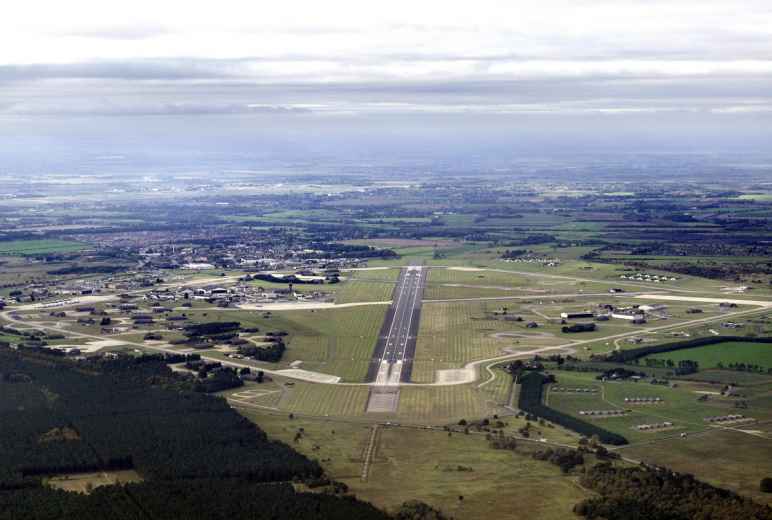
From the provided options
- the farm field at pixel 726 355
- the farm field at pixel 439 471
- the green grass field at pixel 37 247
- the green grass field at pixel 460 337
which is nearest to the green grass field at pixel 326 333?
the green grass field at pixel 460 337

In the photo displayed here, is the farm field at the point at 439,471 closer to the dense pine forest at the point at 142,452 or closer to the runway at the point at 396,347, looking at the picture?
the dense pine forest at the point at 142,452

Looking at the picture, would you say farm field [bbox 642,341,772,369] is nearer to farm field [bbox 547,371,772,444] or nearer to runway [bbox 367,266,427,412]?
farm field [bbox 547,371,772,444]

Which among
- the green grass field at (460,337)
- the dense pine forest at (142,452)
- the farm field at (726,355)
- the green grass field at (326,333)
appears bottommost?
the dense pine forest at (142,452)

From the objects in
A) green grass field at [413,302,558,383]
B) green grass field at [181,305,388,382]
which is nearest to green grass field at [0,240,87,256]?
green grass field at [181,305,388,382]

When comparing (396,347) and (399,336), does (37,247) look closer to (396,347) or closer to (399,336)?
(399,336)

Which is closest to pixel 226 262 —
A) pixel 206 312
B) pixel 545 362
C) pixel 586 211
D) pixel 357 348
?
pixel 206 312

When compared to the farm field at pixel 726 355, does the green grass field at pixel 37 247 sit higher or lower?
lower

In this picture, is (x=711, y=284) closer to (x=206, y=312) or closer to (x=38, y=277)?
(x=206, y=312)
